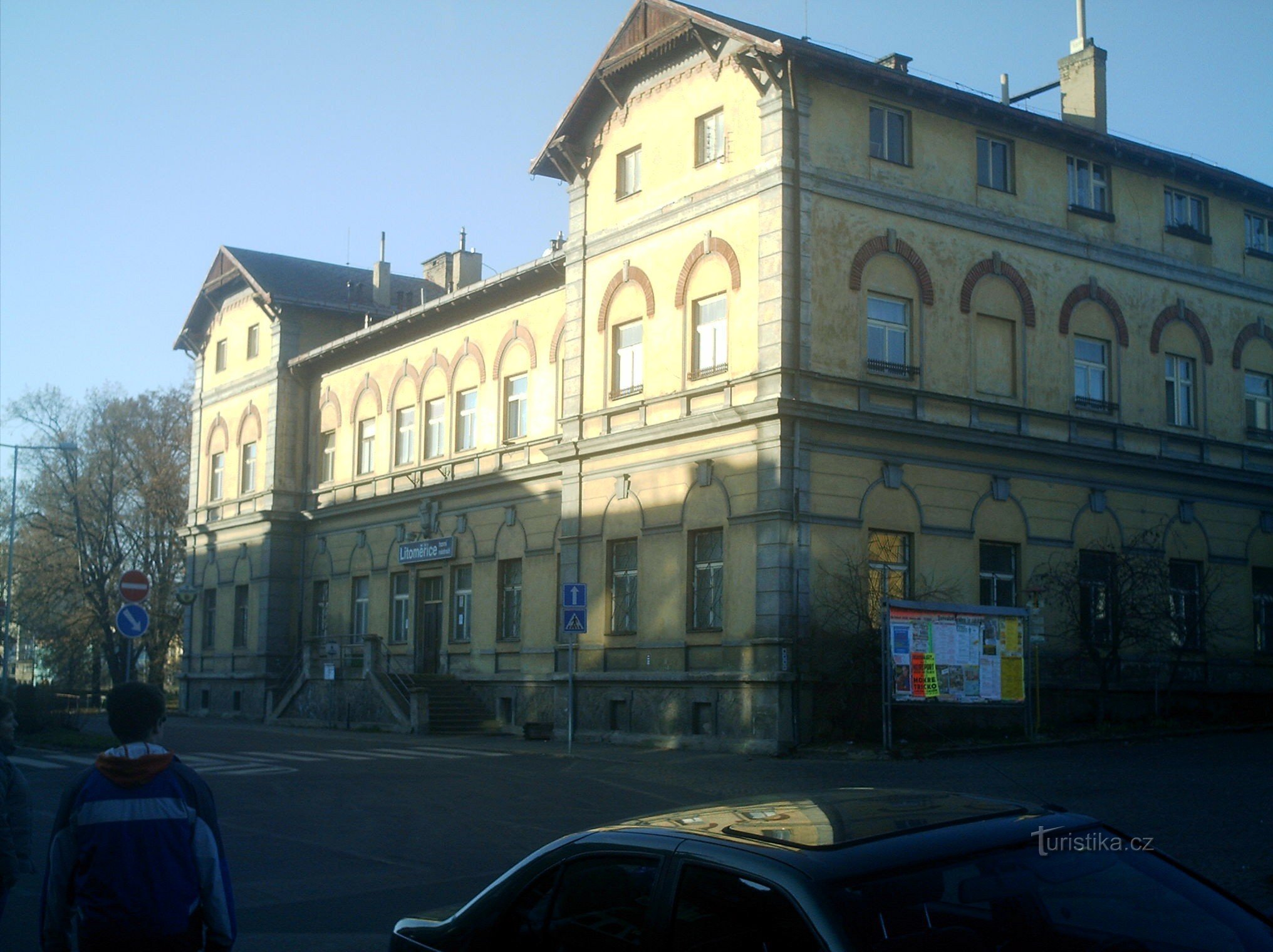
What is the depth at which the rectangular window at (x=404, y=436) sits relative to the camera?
4038 cm

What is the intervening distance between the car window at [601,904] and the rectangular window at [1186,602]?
94.0ft

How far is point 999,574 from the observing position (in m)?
28.5

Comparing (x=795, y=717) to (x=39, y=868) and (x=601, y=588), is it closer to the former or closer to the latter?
(x=601, y=588)

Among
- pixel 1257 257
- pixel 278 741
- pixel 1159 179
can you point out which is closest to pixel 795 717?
pixel 278 741

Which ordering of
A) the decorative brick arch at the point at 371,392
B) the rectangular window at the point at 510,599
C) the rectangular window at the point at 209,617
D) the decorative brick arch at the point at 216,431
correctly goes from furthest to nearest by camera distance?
the decorative brick arch at the point at 216,431 → the rectangular window at the point at 209,617 → the decorative brick arch at the point at 371,392 → the rectangular window at the point at 510,599

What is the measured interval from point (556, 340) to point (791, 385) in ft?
32.5

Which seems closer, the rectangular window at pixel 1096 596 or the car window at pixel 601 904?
the car window at pixel 601 904

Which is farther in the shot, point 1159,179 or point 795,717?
point 1159,179

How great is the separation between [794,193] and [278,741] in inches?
661

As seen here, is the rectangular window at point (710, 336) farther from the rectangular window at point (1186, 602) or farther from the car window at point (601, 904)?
the car window at point (601, 904)

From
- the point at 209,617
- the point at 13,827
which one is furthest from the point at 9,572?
the point at 13,827

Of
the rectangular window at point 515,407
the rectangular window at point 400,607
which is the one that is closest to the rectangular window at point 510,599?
the rectangular window at point 515,407

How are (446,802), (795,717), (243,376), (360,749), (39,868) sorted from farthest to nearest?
1. (243,376)
2. (360,749)
3. (795,717)
4. (446,802)
5. (39,868)

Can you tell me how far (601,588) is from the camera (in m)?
29.7
